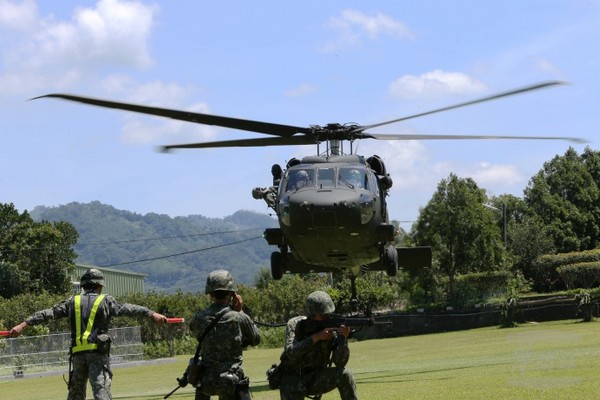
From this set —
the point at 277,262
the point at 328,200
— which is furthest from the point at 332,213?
the point at 277,262

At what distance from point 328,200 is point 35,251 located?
242 ft

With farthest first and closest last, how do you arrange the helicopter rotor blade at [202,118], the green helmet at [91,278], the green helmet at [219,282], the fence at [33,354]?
1. the fence at [33,354]
2. the helicopter rotor blade at [202,118]
3. the green helmet at [91,278]
4. the green helmet at [219,282]

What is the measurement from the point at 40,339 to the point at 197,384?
3253 centimetres

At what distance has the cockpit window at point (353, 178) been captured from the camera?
21.2 m

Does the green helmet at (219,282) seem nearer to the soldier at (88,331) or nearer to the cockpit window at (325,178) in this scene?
the soldier at (88,331)

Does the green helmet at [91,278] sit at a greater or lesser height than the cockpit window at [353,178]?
lesser

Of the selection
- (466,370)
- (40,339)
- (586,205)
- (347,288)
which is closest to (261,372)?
(466,370)

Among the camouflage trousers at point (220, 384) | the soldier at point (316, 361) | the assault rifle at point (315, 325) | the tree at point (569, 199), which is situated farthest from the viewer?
the tree at point (569, 199)

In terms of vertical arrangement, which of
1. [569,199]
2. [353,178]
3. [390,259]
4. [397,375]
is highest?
[569,199]

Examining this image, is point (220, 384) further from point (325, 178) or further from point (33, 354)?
point (33, 354)

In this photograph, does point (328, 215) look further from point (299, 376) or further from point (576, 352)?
point (299, 376)

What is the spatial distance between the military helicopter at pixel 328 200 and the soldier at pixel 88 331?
24.8ft

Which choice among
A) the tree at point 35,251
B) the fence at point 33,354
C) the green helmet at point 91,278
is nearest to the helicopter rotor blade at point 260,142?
the green helmet at point 91,278

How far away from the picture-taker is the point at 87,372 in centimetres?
1233
